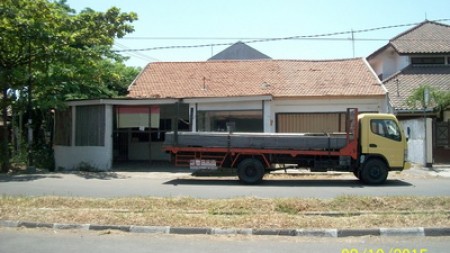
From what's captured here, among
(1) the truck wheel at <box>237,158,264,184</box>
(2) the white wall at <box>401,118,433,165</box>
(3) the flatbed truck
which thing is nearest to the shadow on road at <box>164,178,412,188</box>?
(1) the truck wheel at <box>237,158,264,184</box>

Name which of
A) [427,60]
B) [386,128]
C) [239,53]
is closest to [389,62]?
[427,60]

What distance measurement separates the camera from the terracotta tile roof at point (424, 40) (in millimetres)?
28578

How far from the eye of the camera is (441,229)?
800cm

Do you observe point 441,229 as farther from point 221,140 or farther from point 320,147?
point 221,140

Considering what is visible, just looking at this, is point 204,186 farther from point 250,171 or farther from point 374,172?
point 374,172

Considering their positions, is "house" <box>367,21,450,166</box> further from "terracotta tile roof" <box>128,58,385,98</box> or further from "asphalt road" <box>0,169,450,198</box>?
"asphalt road" <box>0,169,450,198</box>

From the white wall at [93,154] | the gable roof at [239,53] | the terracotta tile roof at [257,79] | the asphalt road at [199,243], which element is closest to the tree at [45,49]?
the white wall at [93,154]

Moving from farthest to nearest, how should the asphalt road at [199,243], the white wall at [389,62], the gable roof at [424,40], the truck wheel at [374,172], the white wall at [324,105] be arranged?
the white wall at [389,62]
the gable roof at [424,40]
the white wall at [324,105]
the truck wheel at [374,172]
the asphalt road at [199,243]

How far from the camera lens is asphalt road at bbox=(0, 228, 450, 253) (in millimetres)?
7125

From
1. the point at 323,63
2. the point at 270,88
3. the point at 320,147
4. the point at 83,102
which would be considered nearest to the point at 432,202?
the point at 320,147

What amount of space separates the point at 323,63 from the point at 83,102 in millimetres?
13435

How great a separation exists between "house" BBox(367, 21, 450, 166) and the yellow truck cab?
5284mm

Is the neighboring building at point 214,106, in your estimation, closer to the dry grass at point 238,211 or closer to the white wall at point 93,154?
the white wall at point 93,154

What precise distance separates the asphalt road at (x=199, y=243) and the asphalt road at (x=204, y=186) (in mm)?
4276
